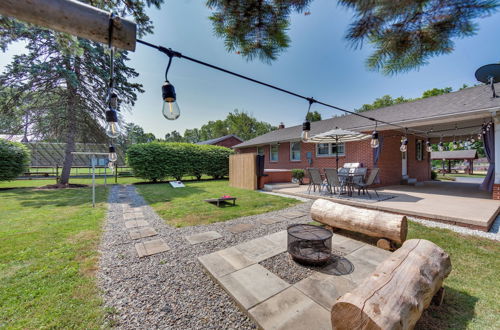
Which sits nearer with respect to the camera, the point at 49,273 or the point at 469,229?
the point at 49,273

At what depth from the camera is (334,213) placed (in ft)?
12.3

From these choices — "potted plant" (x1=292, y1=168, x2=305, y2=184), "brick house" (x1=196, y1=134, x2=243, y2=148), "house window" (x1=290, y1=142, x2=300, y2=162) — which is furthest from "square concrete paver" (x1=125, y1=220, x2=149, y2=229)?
"brick house" (x1=196, y1=134, x2=243, y2=148)

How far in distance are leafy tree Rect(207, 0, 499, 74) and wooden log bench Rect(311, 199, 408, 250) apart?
2.39 m

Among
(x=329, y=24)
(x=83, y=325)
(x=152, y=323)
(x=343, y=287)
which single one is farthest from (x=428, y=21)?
(x=83, y=325)

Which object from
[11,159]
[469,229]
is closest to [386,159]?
[469,229]

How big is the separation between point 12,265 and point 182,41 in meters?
4.16

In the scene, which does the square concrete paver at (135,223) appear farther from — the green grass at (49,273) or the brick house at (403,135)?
the brick house at (403,135)

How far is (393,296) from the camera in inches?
53.0

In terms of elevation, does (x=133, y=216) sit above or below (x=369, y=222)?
below

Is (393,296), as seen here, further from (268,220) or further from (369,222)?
(268,220)

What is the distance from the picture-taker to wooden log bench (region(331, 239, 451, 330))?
47.3 inches

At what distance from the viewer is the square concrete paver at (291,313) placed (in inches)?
63.9

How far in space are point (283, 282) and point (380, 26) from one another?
2.85 metres

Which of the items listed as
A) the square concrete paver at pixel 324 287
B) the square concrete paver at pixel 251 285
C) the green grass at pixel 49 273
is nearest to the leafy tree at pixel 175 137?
the green grass at pixel 49 273
